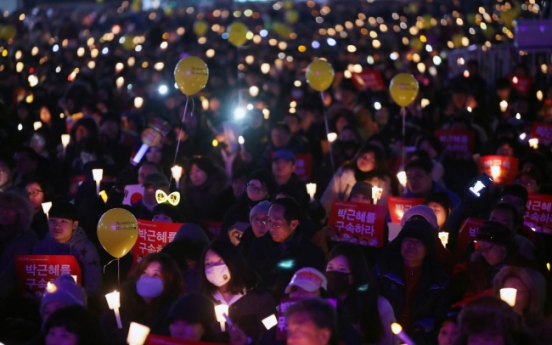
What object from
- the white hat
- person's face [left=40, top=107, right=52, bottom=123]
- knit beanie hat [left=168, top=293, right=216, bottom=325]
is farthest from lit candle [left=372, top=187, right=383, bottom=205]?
person's face [left=40, top=107, right=52, bottom=123]

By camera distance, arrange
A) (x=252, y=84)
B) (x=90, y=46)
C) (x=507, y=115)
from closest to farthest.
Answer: (x=507, y=115), (x=252, y=84), (x=90, y=46)

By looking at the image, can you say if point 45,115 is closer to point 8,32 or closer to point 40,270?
point 40,270

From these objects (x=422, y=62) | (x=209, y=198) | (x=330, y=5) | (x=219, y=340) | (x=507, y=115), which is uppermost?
(x=330, y=5)

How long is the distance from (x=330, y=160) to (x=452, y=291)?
5.21 m

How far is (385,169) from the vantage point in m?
9.43

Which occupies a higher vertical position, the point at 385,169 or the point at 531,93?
the point at 531,93

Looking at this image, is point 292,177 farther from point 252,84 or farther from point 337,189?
point 252,84

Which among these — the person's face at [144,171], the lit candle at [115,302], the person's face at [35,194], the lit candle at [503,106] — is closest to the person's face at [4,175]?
the person's face at [35,194]

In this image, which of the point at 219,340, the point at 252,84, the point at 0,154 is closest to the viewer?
the point at 219,340

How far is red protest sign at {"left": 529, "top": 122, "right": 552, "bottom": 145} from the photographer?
37.5 ft

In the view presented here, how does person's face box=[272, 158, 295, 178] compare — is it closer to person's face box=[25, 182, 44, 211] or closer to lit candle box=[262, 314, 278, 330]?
person's face box=[25, 182, 44, 211]

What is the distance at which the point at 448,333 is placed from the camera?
528cm

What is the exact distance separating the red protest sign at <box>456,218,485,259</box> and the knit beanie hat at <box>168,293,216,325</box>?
299cm

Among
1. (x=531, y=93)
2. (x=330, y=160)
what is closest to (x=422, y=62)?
(x=531, y=93)
